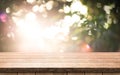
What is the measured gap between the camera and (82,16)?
1.66 metres

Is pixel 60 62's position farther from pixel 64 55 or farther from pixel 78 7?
pixel 78 7

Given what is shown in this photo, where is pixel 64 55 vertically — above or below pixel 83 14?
below

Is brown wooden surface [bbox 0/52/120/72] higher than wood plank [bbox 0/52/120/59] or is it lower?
lower

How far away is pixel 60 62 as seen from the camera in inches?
61.7

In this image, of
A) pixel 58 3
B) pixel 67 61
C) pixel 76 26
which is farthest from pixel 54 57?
pixel 58 3

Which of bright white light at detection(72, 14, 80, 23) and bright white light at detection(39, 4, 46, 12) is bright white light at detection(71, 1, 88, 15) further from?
bright white light at detection(39, 4, 46, 12)

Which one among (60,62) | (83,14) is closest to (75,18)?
(83,14)

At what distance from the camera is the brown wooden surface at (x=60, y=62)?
1.54m

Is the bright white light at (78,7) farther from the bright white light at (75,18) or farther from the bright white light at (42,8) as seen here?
the bright white light at (42,8)

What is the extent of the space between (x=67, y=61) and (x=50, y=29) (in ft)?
0.74

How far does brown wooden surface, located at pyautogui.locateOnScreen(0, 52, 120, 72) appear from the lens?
154 cm

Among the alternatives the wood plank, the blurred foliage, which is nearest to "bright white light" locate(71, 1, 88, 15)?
the blurred foliage

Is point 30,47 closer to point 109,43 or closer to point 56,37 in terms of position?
point 56,37

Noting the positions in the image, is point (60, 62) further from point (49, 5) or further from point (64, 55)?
point (49, 5)
